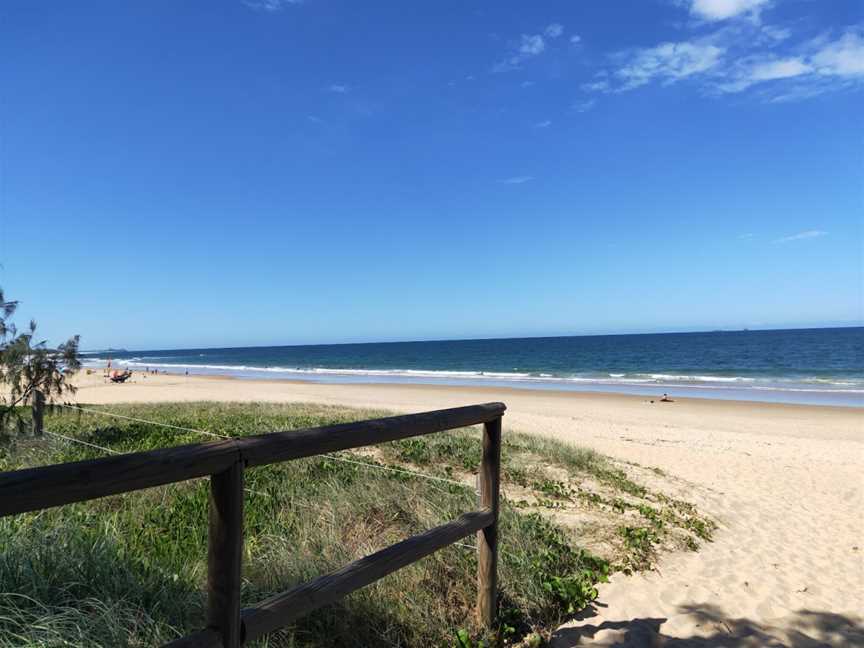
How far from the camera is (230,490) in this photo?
2215 mm

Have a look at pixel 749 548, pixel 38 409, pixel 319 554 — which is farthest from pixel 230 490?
pixel 38 409

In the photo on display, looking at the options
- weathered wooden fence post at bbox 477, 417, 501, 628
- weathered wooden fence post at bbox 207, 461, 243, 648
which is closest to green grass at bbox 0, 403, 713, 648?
weathered wooden fence post at bbox 477, 417, 501, 628

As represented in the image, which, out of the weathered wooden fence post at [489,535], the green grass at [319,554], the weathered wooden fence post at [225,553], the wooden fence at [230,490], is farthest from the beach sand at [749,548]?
the weathered wooden fence post at [225,553]

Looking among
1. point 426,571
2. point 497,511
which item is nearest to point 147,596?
point 426,571

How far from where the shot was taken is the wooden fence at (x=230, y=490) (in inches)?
67.8

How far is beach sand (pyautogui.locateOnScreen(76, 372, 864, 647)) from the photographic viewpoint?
4184mm

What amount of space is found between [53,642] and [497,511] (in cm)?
250

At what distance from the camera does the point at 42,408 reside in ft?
29.0

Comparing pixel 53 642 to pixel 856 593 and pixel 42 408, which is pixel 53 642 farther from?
pixel 42 408

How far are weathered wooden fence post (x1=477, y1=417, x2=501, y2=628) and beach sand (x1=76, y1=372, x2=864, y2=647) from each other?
530 mm

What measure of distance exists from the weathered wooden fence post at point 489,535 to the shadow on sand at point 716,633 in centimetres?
50

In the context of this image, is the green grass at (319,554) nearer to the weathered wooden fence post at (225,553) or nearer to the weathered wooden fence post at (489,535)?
the weathered wooden fence post at (489,535)

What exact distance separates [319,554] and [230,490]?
7.09 ft

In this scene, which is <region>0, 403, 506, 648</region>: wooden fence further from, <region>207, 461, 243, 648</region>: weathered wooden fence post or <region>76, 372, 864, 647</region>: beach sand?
<region>76, 372, 864, 647</region>: beach sand
